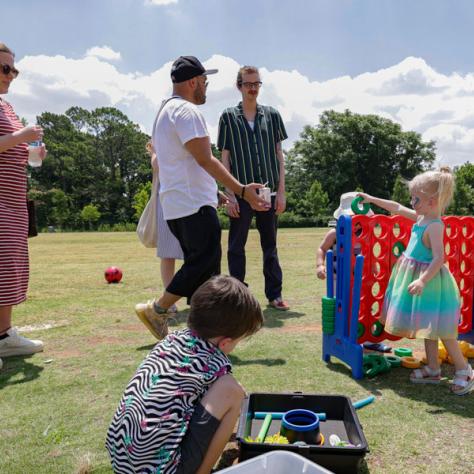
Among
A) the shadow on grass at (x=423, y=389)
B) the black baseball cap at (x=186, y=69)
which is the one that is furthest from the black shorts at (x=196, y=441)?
the black baseball cap at (x=186, y=69)

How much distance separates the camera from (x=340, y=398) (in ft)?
8.00

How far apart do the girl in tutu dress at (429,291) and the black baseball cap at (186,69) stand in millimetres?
1596

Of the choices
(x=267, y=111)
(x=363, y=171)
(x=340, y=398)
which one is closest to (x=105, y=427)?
(x=340, y=398)

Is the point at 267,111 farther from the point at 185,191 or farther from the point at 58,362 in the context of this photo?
the point at 58,362

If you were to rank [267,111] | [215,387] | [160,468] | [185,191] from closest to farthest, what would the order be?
[160,468] → [215,387] → [185,191] → [267,111]

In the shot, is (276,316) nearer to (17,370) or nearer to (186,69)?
(17,370)

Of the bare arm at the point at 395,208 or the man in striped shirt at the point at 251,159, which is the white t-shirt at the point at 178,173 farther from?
the man in striped shirt at the point at 251,159

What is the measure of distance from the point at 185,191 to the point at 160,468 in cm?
188

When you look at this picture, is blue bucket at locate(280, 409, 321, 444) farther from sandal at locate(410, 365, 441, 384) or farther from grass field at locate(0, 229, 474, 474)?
sandal at locate(410, 365, 441, 384)

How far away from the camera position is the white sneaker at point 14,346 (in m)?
3.66

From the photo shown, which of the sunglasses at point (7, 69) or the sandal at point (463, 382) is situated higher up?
the sunglasses at point (7, 69)

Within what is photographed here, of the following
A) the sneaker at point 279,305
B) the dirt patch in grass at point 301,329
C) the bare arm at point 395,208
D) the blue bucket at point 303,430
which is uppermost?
the bare arm at point 395,208

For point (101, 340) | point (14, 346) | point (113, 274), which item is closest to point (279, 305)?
point (101, 340)

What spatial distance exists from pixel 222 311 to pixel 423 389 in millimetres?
1724
